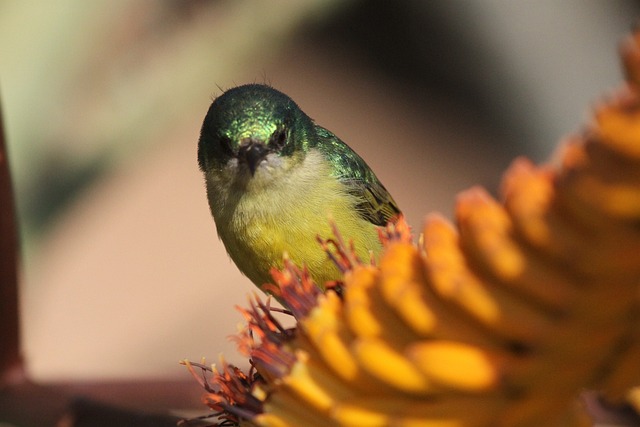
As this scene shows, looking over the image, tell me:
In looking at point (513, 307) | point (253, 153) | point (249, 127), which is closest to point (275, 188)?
point (253, 153)

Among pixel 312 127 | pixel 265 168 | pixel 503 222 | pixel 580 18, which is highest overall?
pixel 580 18

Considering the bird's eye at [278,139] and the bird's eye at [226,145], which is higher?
the bird's eye at [278,139]

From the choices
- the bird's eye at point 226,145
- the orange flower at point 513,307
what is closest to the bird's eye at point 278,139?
the bird's eye at point 226,145

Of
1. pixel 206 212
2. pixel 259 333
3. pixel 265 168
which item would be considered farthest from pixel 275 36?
pixel 206 212

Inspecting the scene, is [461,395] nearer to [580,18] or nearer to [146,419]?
[146,419]

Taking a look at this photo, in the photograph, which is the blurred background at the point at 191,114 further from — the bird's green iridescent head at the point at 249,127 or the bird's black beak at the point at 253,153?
the bird's black beak at the point at 253,153

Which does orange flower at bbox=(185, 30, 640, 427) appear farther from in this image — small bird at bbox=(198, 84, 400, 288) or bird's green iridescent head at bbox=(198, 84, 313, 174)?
bird's green iridescent head at bbox=(198, 84, 313, 174)

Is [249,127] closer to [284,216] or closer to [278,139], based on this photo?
[278,139]
